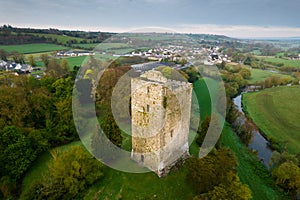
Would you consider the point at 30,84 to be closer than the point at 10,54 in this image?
Answer: Yes

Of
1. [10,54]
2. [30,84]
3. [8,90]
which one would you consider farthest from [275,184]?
[10,54]

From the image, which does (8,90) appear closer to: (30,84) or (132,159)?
(30,84)

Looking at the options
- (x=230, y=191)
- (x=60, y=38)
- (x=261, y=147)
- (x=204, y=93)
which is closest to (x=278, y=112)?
(x=204, y=93)

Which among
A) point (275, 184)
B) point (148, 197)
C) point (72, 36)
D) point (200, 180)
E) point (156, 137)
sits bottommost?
point (275, 184)

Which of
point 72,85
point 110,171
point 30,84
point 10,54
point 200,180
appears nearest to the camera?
point 200,180

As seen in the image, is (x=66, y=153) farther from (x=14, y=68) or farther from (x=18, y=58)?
(x=18, y=58)

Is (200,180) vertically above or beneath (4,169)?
above
